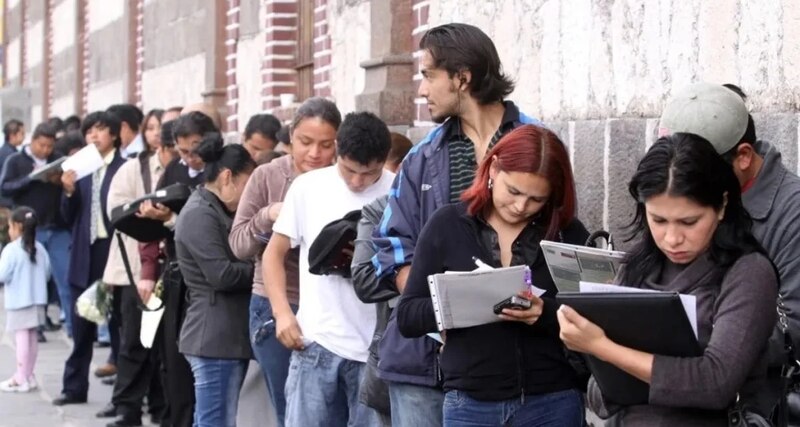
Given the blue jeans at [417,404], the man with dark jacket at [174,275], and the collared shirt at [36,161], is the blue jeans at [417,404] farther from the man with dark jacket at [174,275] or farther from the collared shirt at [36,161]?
the collared shirt at [36,161]

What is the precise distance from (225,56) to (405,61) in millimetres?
6043

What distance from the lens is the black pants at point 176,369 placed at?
8883 millimetres

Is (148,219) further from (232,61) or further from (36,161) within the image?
(36,161)

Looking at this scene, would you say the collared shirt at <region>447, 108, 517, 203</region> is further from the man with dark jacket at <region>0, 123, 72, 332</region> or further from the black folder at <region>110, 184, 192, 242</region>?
the man with dark jacket at <region>0, 123, 72, 332</region>

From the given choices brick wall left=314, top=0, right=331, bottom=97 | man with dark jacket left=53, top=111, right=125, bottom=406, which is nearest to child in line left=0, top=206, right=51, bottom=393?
man with dark jacket left=53, top=111, right=125, bottom=406

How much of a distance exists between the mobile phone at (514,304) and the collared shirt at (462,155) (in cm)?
64

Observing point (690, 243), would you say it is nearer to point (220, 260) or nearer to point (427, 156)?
point (427, 156)

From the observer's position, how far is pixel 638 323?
409 cm

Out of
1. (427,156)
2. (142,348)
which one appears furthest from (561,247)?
(142,348)

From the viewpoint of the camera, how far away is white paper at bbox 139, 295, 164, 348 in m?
9.51

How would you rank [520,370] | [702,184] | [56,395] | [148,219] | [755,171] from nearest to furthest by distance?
[702,184] → [755,171] → [520,370] → [148,219] → [56,395]

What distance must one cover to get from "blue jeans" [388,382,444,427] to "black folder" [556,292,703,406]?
42.8 inches

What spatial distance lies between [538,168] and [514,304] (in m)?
0.45

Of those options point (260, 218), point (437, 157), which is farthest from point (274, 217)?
point (437, 157)
